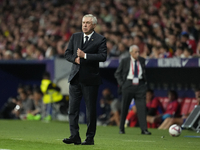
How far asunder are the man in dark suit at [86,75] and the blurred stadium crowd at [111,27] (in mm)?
6085

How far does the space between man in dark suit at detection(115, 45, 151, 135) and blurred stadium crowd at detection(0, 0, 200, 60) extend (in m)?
2.33

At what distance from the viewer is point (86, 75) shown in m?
7.07

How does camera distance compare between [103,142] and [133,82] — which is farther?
[133,82]

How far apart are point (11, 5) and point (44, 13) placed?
4.26 m

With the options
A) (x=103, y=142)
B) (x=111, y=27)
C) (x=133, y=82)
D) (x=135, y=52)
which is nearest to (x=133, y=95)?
(x=133, y=82)

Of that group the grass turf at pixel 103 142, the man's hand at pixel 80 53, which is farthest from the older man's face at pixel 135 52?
the man's hand at pixel 80 53

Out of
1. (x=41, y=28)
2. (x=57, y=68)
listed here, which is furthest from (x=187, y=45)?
(x=41, y=28)

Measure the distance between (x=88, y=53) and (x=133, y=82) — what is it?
4057 millimetres

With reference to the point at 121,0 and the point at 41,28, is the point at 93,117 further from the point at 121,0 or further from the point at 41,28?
the point at 41,28

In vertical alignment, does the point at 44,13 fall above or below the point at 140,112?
above

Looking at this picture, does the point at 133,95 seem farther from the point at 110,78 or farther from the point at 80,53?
the point at 110,78

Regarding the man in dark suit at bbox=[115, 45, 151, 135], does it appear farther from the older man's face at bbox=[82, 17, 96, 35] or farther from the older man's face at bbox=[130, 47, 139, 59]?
the older man's face at bbox=[82, 17, 96, 35]

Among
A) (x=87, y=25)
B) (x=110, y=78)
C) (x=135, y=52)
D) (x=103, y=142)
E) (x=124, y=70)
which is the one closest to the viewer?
(x=87, y=25)

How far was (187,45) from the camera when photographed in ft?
44.0
